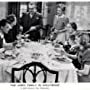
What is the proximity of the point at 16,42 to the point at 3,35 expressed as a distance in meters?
0.10

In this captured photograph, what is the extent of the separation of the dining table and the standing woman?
4.0 inches

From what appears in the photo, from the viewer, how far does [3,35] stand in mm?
1579

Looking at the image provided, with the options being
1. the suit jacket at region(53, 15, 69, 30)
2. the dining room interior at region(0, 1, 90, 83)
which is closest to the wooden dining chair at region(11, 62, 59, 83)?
the dining room interior at region(0, 1, 90, 83)

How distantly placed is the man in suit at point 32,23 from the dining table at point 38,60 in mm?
57

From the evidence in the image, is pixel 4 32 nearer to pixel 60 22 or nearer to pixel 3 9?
pixel 3 9

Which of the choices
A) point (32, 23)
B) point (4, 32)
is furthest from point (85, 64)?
point (4, 32)

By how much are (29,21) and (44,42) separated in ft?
0.60

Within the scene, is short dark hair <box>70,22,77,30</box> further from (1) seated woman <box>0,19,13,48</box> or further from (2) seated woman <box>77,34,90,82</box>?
(1) seated woman <box>0,19,13,48</box>

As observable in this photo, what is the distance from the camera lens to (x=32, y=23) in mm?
1582

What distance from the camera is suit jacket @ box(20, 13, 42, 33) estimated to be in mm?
1571

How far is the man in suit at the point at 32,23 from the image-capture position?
5.16 ft

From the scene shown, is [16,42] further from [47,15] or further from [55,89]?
[55,89]

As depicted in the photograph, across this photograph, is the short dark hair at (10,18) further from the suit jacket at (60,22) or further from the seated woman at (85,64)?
the seated woman at (85,64)

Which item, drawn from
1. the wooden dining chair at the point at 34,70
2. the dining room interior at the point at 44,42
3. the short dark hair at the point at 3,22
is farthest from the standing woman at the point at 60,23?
the short dark hair at the point at 3,22
